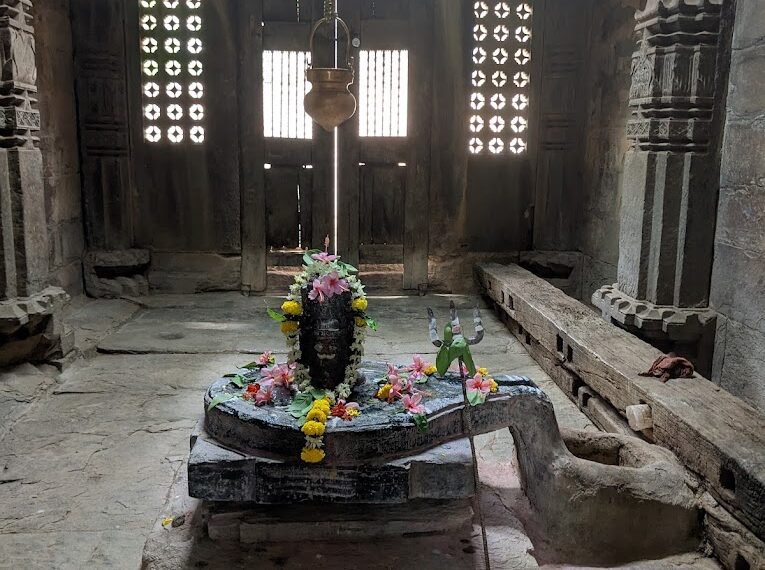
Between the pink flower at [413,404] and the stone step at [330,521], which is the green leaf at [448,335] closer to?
the pink flower at [413,404]

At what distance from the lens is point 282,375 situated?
3.51 metres

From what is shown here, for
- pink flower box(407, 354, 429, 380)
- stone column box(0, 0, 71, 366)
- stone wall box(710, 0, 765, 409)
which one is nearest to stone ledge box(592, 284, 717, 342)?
stone wall box(710, 0, 765, 409)

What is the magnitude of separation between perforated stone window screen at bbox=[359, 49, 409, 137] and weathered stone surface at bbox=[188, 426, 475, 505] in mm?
5420

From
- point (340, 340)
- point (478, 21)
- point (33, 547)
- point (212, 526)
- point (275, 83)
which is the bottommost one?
point (33, 547)

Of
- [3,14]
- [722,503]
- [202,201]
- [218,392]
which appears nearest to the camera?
[722,503]

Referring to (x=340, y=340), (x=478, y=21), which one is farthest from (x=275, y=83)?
(x=340, y=340)

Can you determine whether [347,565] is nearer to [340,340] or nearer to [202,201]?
[340,340]

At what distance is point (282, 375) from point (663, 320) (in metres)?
2.84

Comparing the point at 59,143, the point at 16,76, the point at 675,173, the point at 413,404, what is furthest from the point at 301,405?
the point at 59,143

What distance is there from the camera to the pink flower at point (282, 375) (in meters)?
3.51

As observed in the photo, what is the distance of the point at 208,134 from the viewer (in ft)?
25.8

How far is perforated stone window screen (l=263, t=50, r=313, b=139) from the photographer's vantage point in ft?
25.5

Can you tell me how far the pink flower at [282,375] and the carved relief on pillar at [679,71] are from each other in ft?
9.93

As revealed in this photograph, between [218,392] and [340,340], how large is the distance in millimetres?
616
